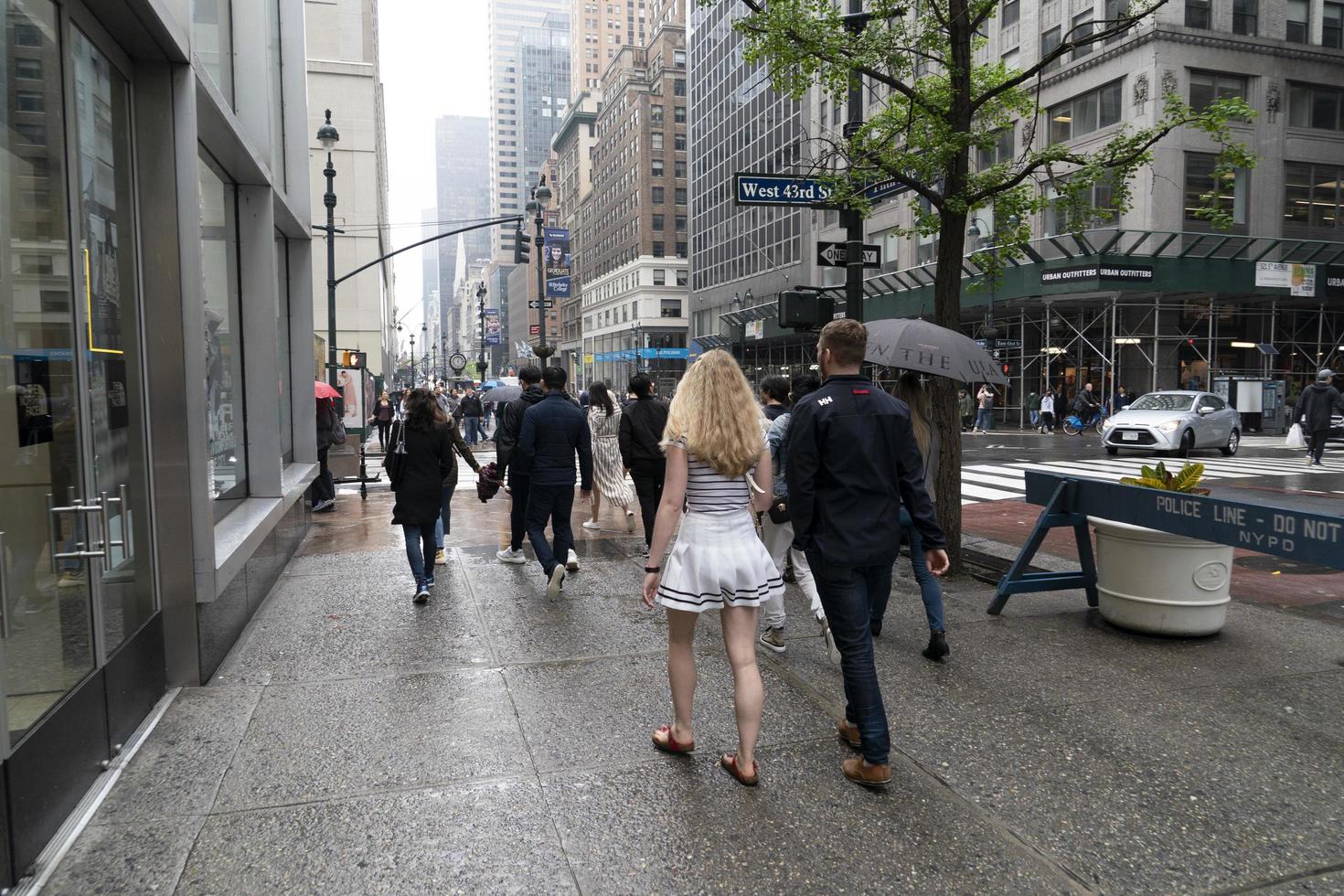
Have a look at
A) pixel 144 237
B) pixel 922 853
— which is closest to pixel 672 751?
pixel 922 853

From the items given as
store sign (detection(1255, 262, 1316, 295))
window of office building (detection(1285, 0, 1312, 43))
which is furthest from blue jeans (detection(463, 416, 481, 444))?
window of office building (detection(1285, 0, 1312, 43))

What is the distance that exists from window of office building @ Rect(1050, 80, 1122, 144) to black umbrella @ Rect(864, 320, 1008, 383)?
104 ft

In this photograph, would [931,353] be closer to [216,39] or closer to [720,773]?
[720,773]

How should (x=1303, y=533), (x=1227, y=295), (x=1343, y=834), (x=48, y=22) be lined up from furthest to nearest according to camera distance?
(x=1227, y=295) → (x=1303, y=533) → (x=48, y=22) → (x=1343, y=834)

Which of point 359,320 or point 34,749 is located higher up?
point 359,320

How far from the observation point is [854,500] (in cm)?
404

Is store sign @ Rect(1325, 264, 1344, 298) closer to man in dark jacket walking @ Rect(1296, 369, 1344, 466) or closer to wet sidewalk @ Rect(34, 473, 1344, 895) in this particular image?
man in dark jacket walking @ Rect(1296, 369, 1344, 466)

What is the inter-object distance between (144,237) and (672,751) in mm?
4093

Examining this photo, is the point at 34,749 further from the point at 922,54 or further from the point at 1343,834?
the point at 922,54

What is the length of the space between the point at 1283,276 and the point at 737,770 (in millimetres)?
36001

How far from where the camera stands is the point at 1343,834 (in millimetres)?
3537

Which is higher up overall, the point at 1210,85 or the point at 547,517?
the point at 1210,85

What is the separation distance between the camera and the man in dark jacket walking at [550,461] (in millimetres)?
7688

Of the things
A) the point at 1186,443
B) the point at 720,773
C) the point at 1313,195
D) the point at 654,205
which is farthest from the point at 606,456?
the point at 654,205
